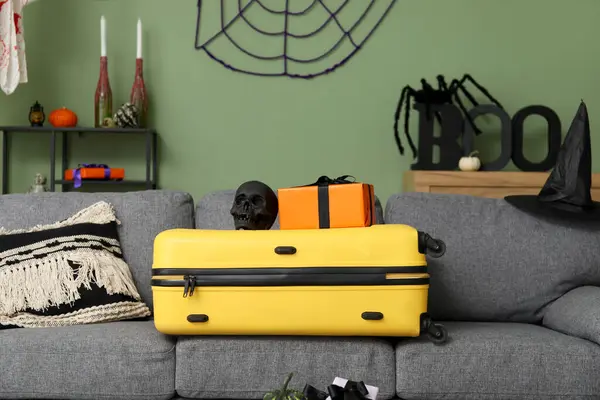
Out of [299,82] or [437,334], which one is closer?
[437,334]

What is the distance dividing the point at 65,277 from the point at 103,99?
151 cm

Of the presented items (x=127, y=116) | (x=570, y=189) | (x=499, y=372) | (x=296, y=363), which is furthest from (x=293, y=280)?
(x=127, y=116)

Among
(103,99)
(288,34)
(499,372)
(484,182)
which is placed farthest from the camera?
(288,34)

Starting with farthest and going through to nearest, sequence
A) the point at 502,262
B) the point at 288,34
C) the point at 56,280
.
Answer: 1. the point at 288,34
2. the point at 502,262
3. the point at 56,280

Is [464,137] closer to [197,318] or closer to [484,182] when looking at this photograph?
[484,182]

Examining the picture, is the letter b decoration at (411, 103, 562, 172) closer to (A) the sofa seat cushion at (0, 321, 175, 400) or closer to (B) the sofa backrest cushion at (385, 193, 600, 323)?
(B) the sofa backrest cushion at (385, 193, 600, 323)

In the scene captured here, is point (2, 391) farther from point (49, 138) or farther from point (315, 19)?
point (315, 19)

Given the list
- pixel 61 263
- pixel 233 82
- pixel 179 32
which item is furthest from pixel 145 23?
pixel 61 263

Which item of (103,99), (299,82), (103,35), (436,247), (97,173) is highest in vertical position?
(103,35)

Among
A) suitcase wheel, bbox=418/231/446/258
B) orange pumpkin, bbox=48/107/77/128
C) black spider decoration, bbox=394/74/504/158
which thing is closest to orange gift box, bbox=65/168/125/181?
orange pumpkin, bbox=48/107/77/128

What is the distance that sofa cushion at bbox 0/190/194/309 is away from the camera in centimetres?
231

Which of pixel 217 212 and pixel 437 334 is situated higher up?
pixel 217 212

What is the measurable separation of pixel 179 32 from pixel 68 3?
55 cm

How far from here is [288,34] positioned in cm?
362
